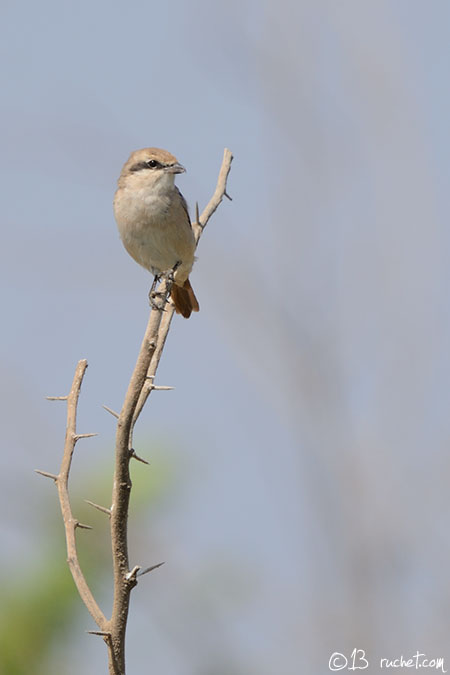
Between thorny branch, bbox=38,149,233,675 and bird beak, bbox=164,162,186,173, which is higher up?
bird beak, bbox=164,162,186,173

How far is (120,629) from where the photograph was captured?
2.16 metres

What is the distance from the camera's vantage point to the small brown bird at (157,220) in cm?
582

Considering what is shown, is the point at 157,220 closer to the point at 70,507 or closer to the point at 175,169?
the point at 175,169

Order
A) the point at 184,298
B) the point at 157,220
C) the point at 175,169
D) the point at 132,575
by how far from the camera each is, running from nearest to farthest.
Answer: the point at 132,575 < the point at 157,220 < the point at 175,169 < the point at 184,298

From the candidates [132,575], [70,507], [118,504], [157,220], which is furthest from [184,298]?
[132,575]

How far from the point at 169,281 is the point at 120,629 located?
8.13 feet

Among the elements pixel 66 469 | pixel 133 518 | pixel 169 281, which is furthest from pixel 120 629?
pixel 169 281

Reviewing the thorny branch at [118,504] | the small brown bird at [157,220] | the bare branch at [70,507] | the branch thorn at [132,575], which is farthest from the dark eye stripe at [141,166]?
the branch thorn at [132,575]

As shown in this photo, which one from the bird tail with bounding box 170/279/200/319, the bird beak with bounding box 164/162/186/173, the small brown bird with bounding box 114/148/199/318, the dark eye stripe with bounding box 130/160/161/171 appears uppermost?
the dark eye stripe with bounding box 130/160/161/171

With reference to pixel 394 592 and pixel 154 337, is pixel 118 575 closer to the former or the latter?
pixel 154 337

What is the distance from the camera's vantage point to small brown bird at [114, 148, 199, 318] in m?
5.82

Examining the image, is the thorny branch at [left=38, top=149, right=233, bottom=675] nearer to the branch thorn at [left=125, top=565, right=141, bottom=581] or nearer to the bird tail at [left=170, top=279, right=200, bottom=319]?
the branch thorn at [left=125, top=565, right=141, bottom=581]

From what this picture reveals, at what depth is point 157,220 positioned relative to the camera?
580 centimetres

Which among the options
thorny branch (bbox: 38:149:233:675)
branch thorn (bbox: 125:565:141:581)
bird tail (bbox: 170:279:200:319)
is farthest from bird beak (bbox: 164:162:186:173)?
branch thorn (bbox: 125:565:141:581)
